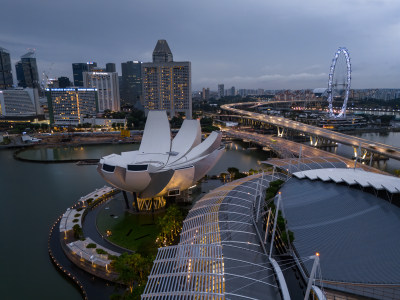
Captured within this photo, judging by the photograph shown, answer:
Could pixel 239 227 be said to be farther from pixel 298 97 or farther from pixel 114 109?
pixel 298 97

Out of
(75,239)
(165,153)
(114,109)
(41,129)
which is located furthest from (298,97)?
(75,239)

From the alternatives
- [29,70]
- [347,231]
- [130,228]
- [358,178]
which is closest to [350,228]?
[347,231]

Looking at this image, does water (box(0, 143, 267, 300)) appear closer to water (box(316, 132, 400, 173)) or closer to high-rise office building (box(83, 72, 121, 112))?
water (box(316, 132, 400, 173))

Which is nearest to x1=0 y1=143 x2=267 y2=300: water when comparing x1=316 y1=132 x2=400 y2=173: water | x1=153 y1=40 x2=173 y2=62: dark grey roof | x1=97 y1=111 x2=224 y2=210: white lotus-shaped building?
x1=97 y1=111 x2=224 y2=210: white lotus-shaped building

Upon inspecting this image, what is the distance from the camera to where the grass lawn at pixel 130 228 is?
17.3 m

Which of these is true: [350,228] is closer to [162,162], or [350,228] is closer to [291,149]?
[162,162]

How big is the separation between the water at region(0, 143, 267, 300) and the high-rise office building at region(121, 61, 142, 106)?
101509 millimetres

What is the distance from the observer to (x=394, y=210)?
12141 millimetres

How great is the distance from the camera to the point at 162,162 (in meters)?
23.1

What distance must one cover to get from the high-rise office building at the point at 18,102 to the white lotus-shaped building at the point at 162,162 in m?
69.0

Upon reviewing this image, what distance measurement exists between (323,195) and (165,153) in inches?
579

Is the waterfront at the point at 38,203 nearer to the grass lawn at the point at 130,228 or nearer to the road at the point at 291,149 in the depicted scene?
the road at the point at 291,149

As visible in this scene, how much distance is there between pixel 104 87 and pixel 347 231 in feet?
322

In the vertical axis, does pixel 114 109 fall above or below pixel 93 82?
below
